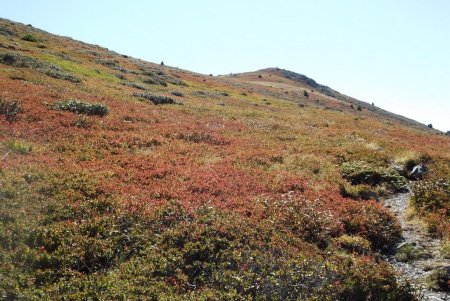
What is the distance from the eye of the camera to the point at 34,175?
14211 millimetres

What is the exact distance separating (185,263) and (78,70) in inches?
1644

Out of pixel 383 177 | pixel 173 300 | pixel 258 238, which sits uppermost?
pixel 383 177

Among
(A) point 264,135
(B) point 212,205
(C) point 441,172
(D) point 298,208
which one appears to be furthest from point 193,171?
Result: (C) point 441,172

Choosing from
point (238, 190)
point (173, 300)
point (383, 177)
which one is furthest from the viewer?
point (383, 177)

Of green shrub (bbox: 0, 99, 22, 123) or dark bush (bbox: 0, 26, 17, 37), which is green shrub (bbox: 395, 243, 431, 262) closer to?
green shrub (bbox: 0, 99, 22, 123)

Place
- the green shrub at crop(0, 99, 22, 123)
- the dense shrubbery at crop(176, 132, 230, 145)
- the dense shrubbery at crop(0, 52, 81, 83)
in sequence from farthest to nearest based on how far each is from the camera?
the dense shrubbery at crop(0, 52, 81, 83), the dense shrubbery at crop(176, 132, 230, 145), the green shrub at crop(0, 99, 22, 123)

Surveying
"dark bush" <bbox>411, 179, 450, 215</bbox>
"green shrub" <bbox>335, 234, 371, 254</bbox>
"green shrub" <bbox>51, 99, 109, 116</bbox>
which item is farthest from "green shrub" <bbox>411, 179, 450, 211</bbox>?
"green shrub" <bbox>51, 99, 109, 116</bbox>

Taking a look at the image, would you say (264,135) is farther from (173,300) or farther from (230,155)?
(173,300)

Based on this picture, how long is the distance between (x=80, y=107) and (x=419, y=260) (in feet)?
71.2

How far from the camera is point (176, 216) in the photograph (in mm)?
13070

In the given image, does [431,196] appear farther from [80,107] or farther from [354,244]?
[80,107]

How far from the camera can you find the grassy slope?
10148 mm

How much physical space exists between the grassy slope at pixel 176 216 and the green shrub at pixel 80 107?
43.4 inches

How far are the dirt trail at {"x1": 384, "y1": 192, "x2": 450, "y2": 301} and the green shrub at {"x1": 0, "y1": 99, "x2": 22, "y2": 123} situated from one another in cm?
1969
